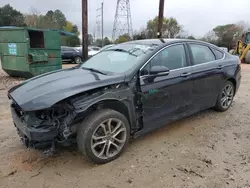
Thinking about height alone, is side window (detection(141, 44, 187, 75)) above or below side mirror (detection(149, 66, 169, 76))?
above

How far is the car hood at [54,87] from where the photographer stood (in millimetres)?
2420

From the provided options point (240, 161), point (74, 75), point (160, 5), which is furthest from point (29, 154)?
point (160, 5)

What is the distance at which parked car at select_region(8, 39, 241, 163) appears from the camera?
2.51 metres

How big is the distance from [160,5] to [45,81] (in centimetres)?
966

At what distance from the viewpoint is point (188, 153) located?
306 centimetres

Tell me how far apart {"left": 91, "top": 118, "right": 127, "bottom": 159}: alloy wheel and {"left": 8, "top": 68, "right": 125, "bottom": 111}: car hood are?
52cm

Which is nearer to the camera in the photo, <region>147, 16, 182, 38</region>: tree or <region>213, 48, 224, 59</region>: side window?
<region>213, 48, 224, 59</region>: side window

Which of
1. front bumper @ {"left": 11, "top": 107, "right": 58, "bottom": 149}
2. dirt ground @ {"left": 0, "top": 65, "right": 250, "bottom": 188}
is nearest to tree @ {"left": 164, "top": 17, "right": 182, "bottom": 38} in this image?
dirt ground @ {"left": 0, "top": 65, "right": 250, "bottom": 188}

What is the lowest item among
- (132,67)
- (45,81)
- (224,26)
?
(45,81)

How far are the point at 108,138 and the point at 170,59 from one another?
1.61 metres

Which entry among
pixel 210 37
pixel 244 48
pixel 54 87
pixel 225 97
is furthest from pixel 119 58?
pixel 210 37

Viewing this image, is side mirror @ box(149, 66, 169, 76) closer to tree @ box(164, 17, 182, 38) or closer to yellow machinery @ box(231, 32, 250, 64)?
yellow machinery @ box(231, 32, 250, 64)

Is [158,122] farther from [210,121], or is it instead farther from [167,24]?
[167,24]

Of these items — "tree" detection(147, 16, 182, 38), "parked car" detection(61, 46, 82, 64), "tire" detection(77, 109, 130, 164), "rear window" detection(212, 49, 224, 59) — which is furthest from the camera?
"tree" detection(147, 16, 182, 38)
